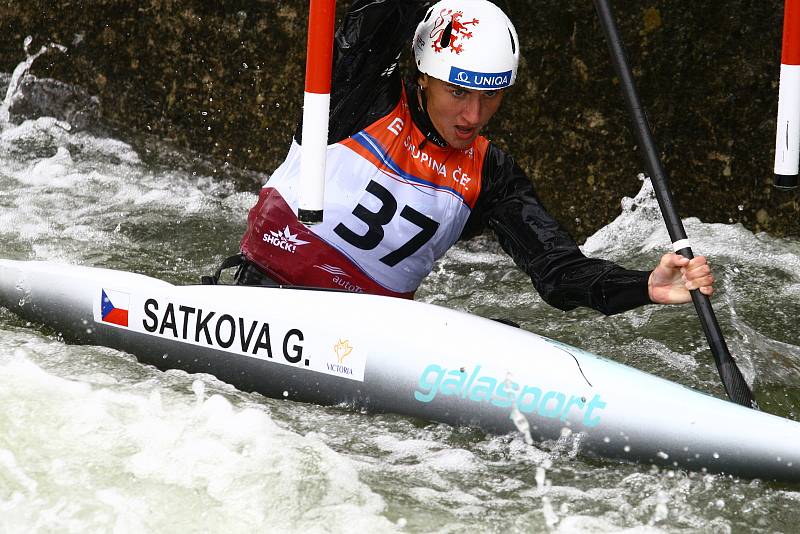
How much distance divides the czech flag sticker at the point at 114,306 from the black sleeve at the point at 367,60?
0.73 meters

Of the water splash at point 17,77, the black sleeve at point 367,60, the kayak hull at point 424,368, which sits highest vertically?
the black sleeve at point 367,60

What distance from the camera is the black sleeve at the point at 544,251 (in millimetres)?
2887

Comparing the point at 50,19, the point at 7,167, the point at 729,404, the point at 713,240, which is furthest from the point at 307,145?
the point at 50,19

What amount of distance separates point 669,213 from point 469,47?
28.7 inches

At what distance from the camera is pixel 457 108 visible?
3.02m

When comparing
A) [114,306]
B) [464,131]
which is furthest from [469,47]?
[114,306]

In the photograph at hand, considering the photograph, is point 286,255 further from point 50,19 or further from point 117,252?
point 50,19

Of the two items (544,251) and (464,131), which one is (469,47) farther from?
(544,251)

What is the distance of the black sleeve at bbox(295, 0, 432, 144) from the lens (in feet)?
9.68

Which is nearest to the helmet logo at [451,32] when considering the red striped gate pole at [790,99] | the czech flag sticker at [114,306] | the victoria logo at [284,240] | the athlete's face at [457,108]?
the athlete's face at [457,108]

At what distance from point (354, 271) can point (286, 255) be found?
21 cm

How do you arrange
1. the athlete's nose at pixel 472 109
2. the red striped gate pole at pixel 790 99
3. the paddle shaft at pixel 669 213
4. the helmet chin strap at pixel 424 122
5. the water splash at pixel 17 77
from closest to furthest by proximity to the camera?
the paddle shaft at pixel 669 213 < the red striped gate pole at pixel 790 99 < the athlete's nose at pixel 472 109 < the helmet chin strap at pixel 424 122 < the water splash at pixel 17 77

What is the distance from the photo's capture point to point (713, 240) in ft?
15.3

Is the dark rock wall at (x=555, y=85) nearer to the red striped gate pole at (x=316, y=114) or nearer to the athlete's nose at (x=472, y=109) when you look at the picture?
the athlete's nose at (x=472, y=109)
